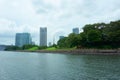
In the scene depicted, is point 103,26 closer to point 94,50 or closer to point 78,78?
point 94,50

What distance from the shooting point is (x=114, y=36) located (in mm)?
148625

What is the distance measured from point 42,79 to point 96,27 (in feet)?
398

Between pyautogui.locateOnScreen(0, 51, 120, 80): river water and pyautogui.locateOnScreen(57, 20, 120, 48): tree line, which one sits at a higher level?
pyautogui.locateOnScreen(57, 20, 120, 48): tree line

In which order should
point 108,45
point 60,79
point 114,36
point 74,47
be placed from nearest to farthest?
1. point 60,79
2. point 114,36
3. point 108,45
4. point 74,47

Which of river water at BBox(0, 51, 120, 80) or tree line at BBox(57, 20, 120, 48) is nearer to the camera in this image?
river water at BBox(0, 51, 120, 80)

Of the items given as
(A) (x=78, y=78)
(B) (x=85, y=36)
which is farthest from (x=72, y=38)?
(A) (x=78, y=78)

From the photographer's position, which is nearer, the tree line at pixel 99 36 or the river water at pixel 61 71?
the river water at pixel 61 71

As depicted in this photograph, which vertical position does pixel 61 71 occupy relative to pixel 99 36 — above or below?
below

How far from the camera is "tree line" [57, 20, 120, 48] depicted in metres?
151

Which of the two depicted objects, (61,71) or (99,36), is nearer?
(61,71)

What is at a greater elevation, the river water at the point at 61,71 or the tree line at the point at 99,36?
the tree line at the point at 99,36

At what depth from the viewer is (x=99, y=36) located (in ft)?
510

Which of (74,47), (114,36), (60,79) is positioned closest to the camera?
(60,79)

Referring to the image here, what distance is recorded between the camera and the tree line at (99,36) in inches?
5955
